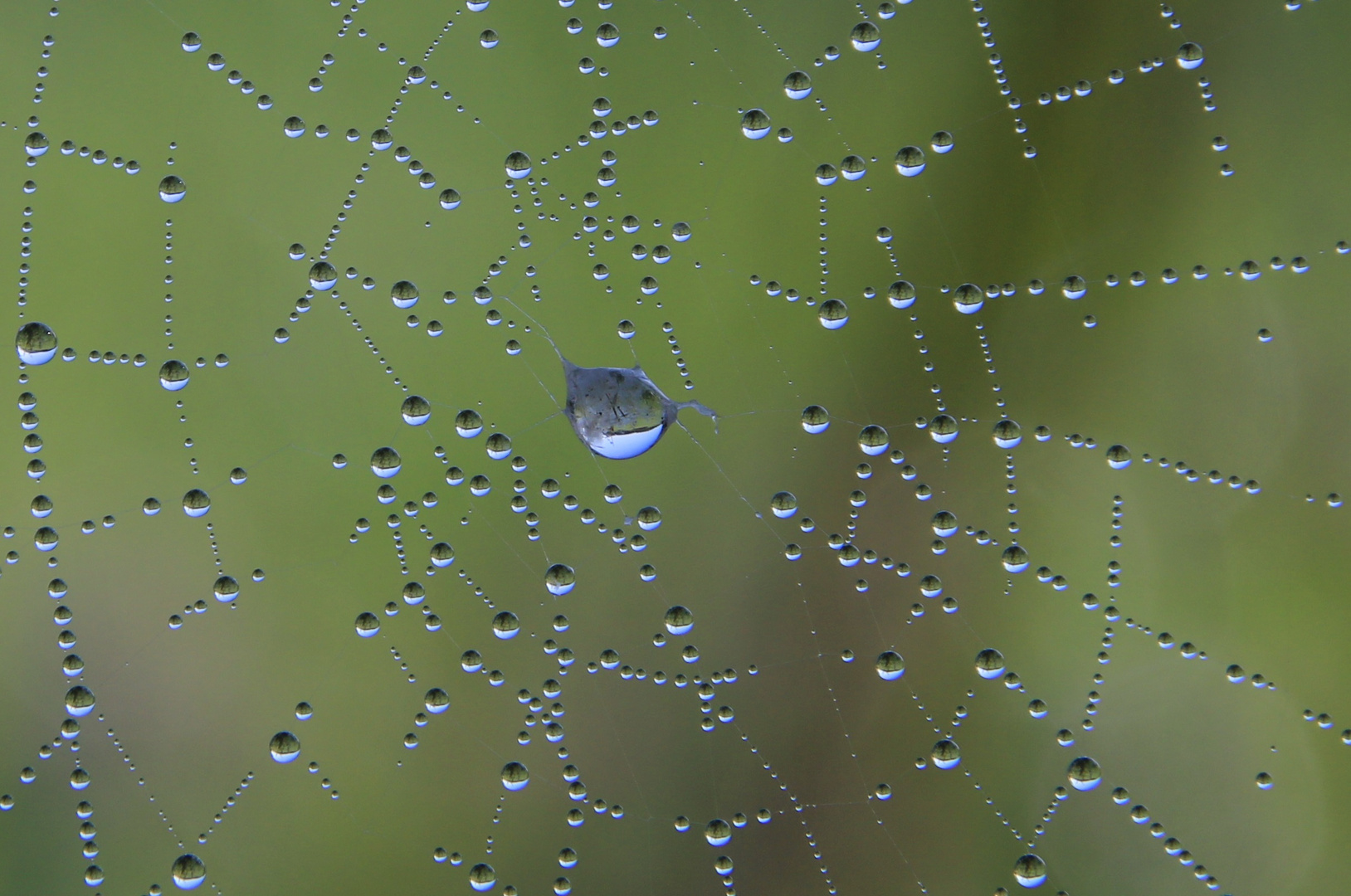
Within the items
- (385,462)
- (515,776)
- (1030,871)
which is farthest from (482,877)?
(1030,871)

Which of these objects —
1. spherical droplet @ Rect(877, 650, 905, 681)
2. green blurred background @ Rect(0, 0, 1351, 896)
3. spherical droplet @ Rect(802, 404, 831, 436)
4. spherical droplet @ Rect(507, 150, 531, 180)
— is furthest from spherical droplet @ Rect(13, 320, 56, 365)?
spherical droplet @ Rect(877, 650, 905, 681)

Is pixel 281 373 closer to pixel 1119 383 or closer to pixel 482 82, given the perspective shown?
pixel 482 82

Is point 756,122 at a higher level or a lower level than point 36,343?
higher

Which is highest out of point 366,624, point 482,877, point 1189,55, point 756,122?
point 1189,55

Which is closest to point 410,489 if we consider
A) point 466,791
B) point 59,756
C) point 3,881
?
point 466,791

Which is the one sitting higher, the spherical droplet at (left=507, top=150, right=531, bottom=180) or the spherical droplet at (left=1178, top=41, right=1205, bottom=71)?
the spherical droplet at (left=1178, top=41, right=1205, bottom=71)

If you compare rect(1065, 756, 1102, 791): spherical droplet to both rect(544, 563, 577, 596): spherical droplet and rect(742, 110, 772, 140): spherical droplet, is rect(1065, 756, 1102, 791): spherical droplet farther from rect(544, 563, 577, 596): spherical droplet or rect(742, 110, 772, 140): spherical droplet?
rect(742, 110, 772, 140): spherical droplet

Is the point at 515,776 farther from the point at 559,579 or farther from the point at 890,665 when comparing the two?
the point at 890,665

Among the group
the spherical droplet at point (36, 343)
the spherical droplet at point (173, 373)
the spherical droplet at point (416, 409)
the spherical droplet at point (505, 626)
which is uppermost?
the spherical droplet at point (416, 409)

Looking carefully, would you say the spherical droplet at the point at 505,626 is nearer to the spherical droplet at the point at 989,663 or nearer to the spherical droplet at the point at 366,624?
the spherical droplet at the point at 366,624

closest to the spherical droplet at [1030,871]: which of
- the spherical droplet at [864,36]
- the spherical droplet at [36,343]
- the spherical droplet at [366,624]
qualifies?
the spherical droplet at [366,624]
